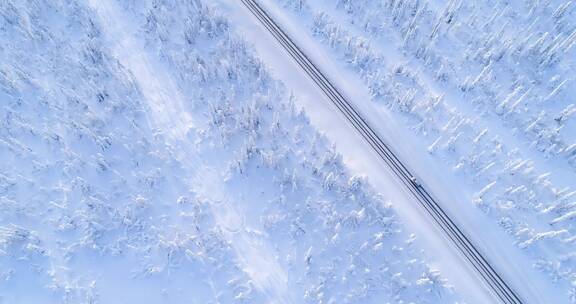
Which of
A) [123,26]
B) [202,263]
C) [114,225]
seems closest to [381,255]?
[202,263]

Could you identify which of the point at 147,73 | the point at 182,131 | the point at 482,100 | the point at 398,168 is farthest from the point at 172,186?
the point at 482,100

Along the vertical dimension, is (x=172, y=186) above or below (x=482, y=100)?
below

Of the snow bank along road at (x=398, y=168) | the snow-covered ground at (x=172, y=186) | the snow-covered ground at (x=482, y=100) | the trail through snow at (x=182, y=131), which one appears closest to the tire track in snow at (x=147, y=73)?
the trail through snow at (x=182, y=131)

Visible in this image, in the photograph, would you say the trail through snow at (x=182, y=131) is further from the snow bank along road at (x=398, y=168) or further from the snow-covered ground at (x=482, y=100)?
the snow-covered ground at (x=482, y=100)

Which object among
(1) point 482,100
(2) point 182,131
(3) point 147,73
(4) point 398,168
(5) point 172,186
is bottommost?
(5) point 172,186

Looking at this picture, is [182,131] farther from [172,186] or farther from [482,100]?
[482,100]

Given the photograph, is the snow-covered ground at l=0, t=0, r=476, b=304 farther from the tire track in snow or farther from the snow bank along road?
the snow bank along road

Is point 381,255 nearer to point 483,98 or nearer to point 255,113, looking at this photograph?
point 255,113
